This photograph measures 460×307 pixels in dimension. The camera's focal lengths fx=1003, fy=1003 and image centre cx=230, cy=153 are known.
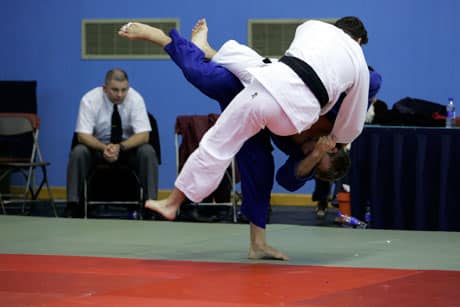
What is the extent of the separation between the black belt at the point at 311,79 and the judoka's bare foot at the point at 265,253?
784mm

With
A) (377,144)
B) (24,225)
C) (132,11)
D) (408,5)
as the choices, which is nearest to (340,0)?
(408,5)

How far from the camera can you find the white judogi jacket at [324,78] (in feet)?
12.4

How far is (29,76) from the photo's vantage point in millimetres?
9211

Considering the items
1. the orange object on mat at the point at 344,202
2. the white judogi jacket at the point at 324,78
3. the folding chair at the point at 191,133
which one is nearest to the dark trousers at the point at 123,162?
the folding chair at the point at 191,133

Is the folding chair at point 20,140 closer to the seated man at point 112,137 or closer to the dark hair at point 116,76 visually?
the seated man at point 112,137

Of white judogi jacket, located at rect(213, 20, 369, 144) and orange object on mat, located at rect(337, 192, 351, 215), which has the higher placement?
white judogi jacket, located at rect(213, 20, 369, 144)

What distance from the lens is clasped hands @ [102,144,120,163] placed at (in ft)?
23.0

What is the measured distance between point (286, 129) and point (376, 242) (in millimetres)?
1369

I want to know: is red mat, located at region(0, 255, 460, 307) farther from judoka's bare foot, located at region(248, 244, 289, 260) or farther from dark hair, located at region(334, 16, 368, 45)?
dark hair, located at region(334, 16, 368, 45)

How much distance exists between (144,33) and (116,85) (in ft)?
9.83

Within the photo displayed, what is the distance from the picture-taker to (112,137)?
720 centimetres

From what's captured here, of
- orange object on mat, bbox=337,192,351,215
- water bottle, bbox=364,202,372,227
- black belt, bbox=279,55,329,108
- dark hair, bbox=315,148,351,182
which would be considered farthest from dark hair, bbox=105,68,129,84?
black belt, bbox=279,55,329,108

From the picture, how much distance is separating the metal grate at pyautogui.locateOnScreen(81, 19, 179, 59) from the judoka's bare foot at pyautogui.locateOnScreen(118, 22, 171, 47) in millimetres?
4787

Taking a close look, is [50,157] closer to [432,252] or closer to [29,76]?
[29,76]
